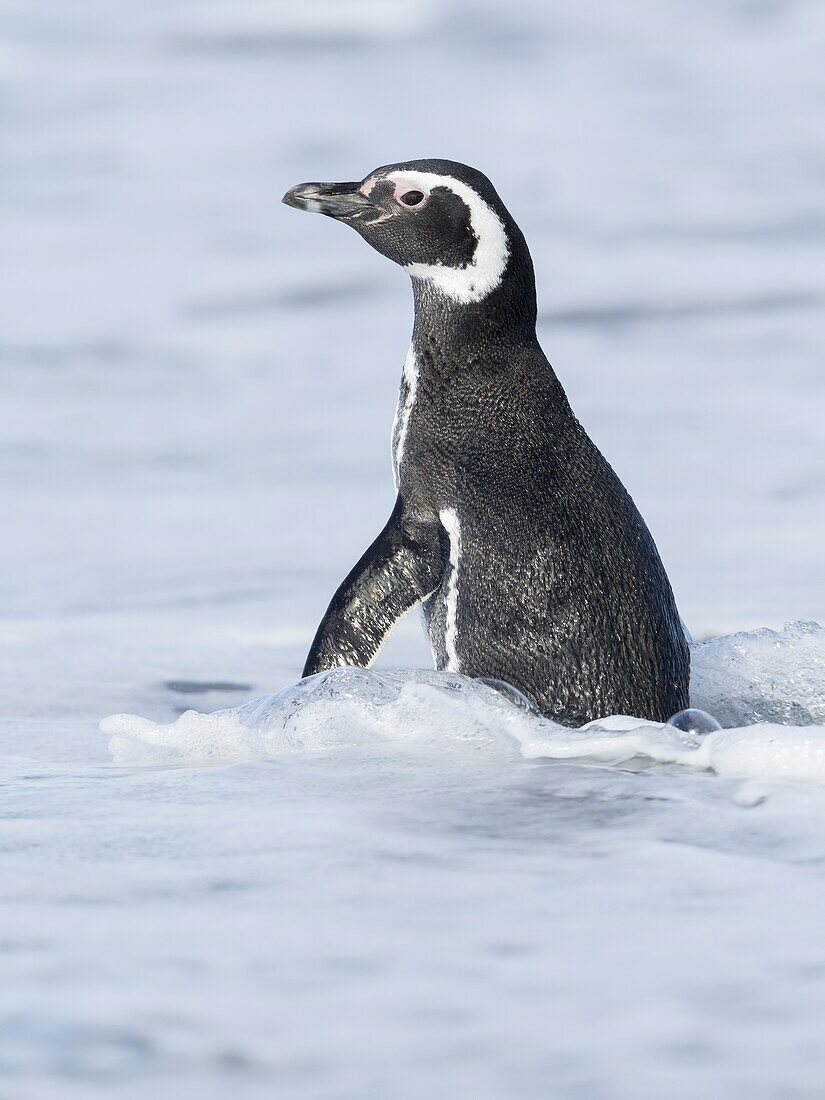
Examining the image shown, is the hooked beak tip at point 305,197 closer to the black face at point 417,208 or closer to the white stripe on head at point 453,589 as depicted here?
the black face at point 417,208

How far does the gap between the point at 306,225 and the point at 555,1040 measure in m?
10.1

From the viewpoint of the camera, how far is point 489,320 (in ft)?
12.1

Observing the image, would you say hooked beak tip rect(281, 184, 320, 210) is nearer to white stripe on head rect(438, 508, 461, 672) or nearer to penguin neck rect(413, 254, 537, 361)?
penguin neck rect(413, 254, 537, 361)

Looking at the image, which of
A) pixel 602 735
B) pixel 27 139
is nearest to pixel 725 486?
pixel 602 735

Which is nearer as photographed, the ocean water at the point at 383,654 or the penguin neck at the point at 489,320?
the ocean water at the point at 383,654

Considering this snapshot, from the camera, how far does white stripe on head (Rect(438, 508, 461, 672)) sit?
3.45m

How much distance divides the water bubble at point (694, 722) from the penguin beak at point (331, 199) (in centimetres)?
139

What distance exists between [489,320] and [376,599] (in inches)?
25.8

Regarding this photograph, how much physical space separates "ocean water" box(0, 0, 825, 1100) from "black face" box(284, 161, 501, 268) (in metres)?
1.01

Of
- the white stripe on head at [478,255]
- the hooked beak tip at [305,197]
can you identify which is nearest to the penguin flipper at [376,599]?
the white stripe on head at [478,255]

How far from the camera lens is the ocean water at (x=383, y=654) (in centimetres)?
181

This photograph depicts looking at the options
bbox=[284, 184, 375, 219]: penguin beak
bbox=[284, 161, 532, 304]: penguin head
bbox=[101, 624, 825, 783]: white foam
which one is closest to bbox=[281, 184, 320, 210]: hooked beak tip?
bbox=[284, 184, 375, 219]: penguin beak

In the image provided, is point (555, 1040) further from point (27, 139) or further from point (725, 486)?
point (27, 139)

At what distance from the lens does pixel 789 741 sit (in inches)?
106
